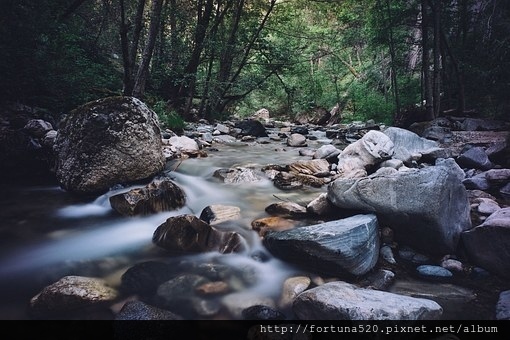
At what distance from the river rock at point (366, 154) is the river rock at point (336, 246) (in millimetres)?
2744

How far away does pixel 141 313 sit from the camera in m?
2.37

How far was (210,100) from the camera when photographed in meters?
14.4

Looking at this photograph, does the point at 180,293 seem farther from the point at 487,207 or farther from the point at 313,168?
the point at 313,168

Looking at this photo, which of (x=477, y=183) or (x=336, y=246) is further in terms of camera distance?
(x=477, y=183)

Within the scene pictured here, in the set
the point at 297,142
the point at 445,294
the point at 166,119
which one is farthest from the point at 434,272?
the point at 166,119

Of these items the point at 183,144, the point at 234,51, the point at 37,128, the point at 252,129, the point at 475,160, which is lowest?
the point at 475,160

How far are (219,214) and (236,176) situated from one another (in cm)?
188

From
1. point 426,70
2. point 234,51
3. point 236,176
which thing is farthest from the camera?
point 234,51

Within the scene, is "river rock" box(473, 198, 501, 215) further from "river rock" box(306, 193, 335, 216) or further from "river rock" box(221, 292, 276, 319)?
"river rock" box(221, 292, 276, 319)

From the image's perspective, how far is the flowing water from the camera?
10.1 feet

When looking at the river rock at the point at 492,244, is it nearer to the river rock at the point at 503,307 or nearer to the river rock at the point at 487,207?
the river rock at the point at 503,307

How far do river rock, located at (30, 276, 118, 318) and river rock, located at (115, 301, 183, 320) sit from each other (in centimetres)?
34

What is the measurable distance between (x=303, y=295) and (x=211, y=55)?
37.7 ft
